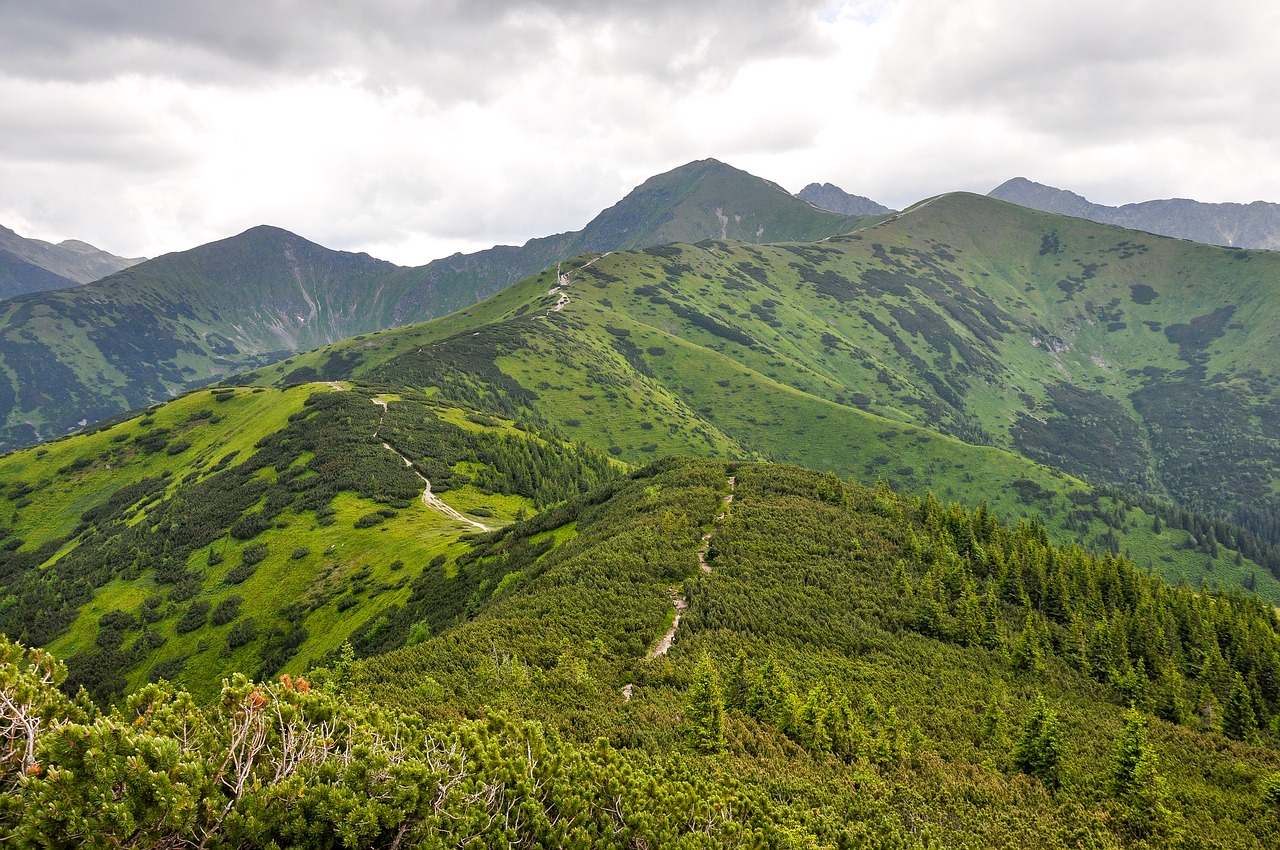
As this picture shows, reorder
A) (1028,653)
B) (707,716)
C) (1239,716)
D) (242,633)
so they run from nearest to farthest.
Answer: (707,716)
(1239,716)
(1028,653)
(242,633)

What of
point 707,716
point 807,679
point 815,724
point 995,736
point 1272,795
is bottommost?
point 1272,795

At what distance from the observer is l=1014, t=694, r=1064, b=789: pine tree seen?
104 ft

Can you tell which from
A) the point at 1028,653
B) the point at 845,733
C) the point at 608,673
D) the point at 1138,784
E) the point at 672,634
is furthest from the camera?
the point at 1028,653

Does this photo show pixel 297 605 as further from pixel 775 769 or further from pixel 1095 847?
pixel 1095 847

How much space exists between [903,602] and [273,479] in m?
117

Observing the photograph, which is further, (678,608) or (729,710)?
(678,608)

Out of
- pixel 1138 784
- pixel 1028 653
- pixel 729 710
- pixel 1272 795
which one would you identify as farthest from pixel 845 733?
pixel 1028 653

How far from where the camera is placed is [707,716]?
28.7 meters

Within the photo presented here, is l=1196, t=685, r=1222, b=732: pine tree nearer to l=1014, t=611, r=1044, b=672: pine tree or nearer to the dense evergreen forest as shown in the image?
the dense evergreen forest

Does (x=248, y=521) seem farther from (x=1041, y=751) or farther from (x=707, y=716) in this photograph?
(x=1041, y=751)

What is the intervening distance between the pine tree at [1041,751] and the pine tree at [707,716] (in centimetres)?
1845

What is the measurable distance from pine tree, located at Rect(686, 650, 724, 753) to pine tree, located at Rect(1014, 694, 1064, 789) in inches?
726

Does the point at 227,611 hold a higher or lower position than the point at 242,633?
higher

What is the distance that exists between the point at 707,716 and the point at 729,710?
6.26 meters
